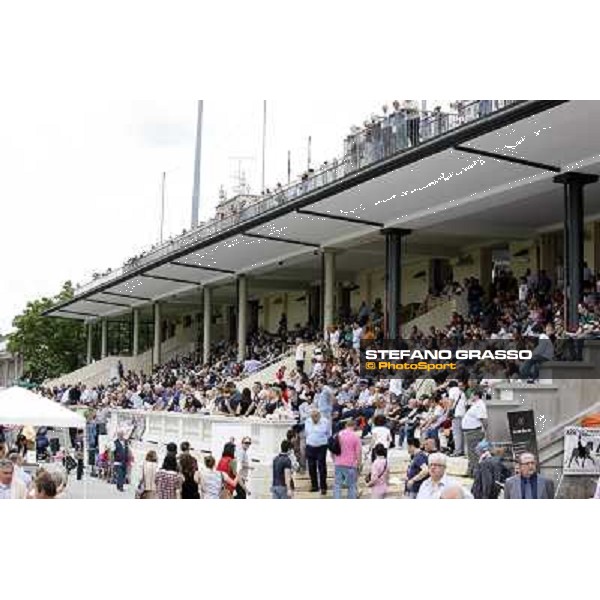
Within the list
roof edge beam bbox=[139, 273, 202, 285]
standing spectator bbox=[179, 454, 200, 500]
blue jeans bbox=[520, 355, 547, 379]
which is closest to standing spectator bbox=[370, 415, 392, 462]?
blue jeans bbox=[520, 355, 547, 379]

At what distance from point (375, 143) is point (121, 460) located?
9186 millimetres

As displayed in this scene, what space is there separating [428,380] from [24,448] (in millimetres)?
8501

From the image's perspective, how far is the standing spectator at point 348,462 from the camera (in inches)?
614

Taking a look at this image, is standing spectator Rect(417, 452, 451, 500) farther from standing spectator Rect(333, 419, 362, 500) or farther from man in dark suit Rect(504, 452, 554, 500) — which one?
standing spectator Rect(333, 419, 362, 500)

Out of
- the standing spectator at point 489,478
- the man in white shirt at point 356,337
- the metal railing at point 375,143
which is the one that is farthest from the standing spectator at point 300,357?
the standing spectator at point 489,478

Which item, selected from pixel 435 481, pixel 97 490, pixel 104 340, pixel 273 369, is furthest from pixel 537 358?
pixel 104 340

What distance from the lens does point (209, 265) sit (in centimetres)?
3944

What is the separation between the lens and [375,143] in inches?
966

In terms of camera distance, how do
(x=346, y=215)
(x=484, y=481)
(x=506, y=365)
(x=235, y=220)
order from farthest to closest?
(x=235, y=220) → (x=346, y=215) → (x=506, y=365) → (x=484, y=481)

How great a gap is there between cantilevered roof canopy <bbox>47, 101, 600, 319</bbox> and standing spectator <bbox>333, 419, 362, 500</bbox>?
6.52 meters

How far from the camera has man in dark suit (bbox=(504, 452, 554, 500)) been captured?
1151 cm
